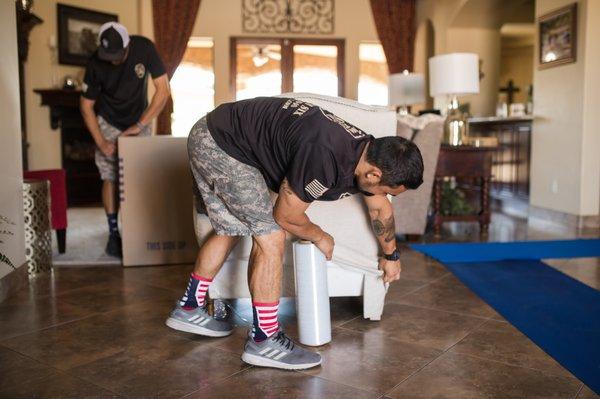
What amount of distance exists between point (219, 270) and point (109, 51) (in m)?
1.74

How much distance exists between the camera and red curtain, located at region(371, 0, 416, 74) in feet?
26.6

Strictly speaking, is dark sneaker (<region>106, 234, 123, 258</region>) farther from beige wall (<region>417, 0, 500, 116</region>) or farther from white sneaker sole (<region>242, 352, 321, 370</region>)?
beige wall (<region>417, 0, 500, 116</region>)

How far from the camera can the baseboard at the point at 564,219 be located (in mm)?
4969

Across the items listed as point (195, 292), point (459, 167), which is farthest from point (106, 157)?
point (459, 167)

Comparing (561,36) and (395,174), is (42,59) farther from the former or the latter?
(395,174)

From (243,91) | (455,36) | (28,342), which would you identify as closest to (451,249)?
(28,342)

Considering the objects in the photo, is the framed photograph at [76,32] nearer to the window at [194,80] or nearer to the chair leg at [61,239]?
the window at [194,80]

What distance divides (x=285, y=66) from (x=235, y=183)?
6312 mm

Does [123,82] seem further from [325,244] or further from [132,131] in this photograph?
[325,244]

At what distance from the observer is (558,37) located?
205 inches

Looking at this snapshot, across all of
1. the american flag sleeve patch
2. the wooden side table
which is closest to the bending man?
the american flag sleeve patch

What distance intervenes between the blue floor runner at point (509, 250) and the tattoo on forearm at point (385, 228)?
4.96 feet

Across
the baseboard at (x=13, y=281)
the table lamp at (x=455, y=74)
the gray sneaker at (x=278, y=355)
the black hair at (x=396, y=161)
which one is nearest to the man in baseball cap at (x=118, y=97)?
the baseboard at (x=13, y=281)

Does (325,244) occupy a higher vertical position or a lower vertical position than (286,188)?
lower
